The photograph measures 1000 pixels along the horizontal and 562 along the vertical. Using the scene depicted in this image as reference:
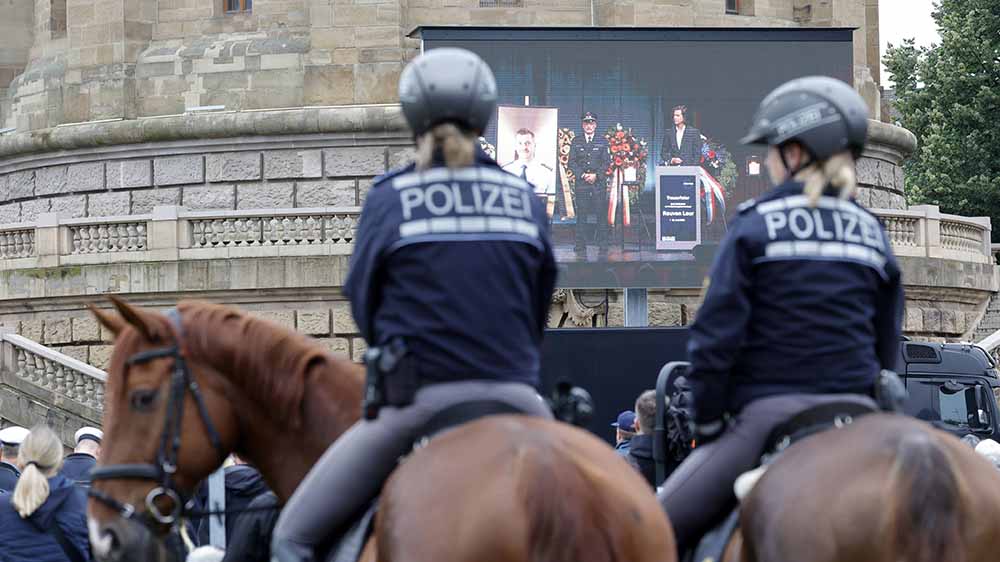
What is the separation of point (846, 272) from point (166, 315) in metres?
2.13

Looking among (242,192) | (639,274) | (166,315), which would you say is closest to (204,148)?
(242,192)

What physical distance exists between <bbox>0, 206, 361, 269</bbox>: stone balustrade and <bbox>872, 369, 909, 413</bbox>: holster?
68.6 ft

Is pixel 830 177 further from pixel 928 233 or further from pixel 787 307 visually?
pixel 928 233

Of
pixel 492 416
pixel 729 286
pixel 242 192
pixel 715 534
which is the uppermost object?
pixel 242 192

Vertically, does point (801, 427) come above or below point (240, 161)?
below

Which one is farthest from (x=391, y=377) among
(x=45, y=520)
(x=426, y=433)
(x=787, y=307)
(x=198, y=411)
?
(x=45, y=520)

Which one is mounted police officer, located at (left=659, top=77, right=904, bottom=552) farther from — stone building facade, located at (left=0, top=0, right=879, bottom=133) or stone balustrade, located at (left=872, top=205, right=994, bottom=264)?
stone building facade, located at (left=0, top=0, right=879, bottom=133)

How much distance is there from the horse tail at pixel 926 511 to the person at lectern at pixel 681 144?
2041 centimetres

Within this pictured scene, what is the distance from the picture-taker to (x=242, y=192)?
29.4 meters

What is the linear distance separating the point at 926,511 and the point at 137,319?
2.46 metres

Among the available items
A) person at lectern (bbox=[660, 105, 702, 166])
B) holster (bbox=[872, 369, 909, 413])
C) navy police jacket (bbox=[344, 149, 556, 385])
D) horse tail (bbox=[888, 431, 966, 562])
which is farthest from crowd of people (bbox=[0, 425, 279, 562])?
person at lectern (bbox=[660, 105, 702, 166])

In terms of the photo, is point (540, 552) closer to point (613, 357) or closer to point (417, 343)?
point (417, 343)

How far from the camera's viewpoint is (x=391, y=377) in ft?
17.5

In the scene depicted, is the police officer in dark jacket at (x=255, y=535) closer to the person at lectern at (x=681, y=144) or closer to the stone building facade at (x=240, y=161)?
the person at lectern at (x=681, y=144)
